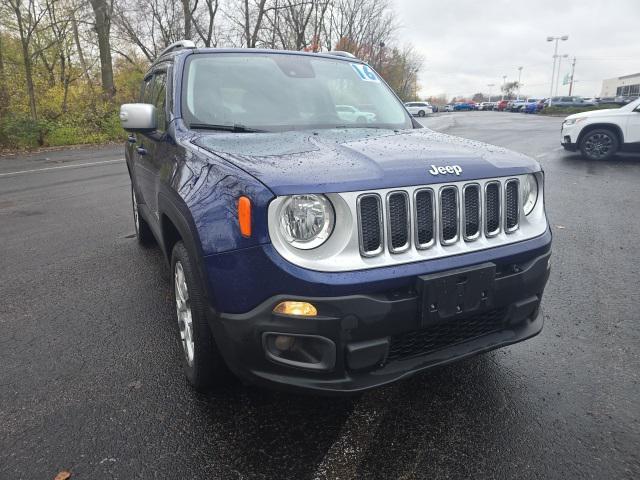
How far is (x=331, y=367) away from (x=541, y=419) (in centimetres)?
120

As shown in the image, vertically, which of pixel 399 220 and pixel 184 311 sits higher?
pixel 399 220

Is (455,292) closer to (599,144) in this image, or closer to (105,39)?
(599,144)

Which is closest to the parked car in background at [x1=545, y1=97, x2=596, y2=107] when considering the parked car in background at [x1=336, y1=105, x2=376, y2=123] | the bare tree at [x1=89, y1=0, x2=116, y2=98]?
the bare tree at [x1=89, y1=0, x2=116, y2=98]

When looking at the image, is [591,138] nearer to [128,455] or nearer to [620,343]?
[620,343]

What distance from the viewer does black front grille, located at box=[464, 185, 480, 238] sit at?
2.21 m

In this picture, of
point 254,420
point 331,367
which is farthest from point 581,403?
point 254,420

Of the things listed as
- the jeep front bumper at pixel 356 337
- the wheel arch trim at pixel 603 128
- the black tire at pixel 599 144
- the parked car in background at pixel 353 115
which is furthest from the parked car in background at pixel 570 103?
the jeep front bumper at pixel 356 337

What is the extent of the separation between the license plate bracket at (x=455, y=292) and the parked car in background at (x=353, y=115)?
5.36ft

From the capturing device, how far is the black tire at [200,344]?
2225mm

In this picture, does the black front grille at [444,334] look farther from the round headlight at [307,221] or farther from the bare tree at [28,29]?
the bare tree at [28,29]

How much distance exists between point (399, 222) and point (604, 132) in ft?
36.5

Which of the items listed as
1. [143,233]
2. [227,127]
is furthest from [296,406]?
[143,233]

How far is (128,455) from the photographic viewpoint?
6.94 feet

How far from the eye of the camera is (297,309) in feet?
6.12
